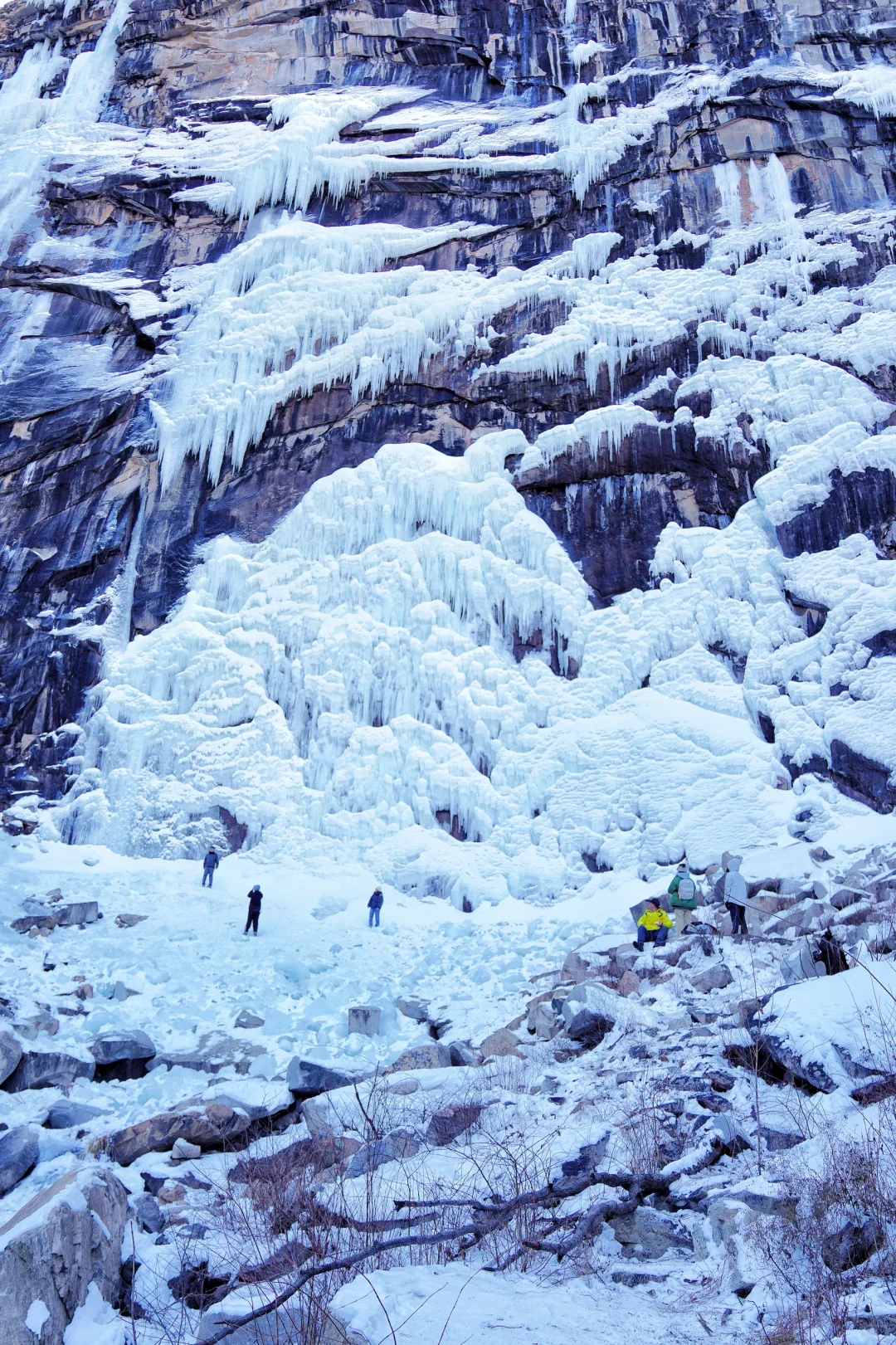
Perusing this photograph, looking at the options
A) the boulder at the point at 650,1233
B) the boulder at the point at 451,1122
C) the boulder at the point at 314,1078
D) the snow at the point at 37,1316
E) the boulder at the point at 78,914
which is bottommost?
the boulder at the point at 78,914

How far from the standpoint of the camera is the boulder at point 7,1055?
6848 mm

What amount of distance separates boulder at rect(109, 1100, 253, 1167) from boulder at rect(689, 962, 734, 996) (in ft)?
10.7

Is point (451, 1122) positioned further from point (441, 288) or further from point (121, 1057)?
point (441, 288)

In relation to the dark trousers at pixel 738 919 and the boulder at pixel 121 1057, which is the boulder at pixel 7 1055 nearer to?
the boulder at pixel 121 1057

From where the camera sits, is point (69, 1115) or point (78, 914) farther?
point (78, 914)

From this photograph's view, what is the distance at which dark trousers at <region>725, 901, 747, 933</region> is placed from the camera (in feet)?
27.9

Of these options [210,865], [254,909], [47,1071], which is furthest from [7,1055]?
[210,865]

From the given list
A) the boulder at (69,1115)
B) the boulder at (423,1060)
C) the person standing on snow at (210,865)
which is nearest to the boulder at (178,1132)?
the boulder at (69,1115)

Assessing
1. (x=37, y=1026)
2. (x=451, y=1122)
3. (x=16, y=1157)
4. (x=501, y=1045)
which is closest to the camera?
(x=451, y=1122)

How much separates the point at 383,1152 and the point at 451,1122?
526 mm

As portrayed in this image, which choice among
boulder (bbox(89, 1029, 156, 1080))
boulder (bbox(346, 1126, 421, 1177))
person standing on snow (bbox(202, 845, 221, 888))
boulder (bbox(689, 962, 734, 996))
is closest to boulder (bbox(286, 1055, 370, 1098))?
boulder (bbox(89, 1029, 156, 1080))

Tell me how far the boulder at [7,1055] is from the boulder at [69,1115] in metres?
0.60

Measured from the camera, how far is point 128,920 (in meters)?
11.6

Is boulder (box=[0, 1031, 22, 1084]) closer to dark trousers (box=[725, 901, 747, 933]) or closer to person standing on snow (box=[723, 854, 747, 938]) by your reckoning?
person standing on snow (box=[723, 854, 747, 938])
